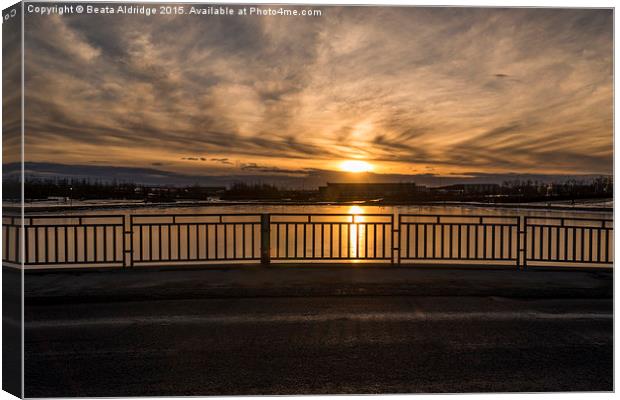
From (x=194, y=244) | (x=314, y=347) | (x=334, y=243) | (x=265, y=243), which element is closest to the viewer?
(x=314, y=347)

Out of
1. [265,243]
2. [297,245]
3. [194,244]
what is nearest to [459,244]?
[265,243]

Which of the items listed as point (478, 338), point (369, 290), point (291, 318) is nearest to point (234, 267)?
point (369, 290)

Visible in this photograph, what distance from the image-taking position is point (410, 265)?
1027 cm

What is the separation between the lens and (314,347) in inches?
203

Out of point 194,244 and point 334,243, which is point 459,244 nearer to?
point 334,243

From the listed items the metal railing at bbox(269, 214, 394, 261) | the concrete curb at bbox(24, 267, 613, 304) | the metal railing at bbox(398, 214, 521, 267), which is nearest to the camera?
the concrete curb at bbox(24, 267, 613, 304)

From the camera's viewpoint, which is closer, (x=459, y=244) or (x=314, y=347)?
(x=314, y=347)

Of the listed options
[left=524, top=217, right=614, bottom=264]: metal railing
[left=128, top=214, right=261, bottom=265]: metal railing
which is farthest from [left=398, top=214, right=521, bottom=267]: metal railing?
[left=128, top=214, right=261, bottom=265]: metal railing

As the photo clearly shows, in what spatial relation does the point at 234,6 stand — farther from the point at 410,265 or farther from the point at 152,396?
the point at 410,265

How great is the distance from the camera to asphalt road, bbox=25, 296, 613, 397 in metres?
4.36

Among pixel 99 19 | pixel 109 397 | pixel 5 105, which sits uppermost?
pixel 99 19

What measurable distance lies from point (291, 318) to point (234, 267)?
12.9ft

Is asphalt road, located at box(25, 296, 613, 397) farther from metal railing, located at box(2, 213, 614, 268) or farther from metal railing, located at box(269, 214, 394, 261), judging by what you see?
metal railing, located at box(269, 214, 394, 261)

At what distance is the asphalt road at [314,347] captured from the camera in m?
4.36
